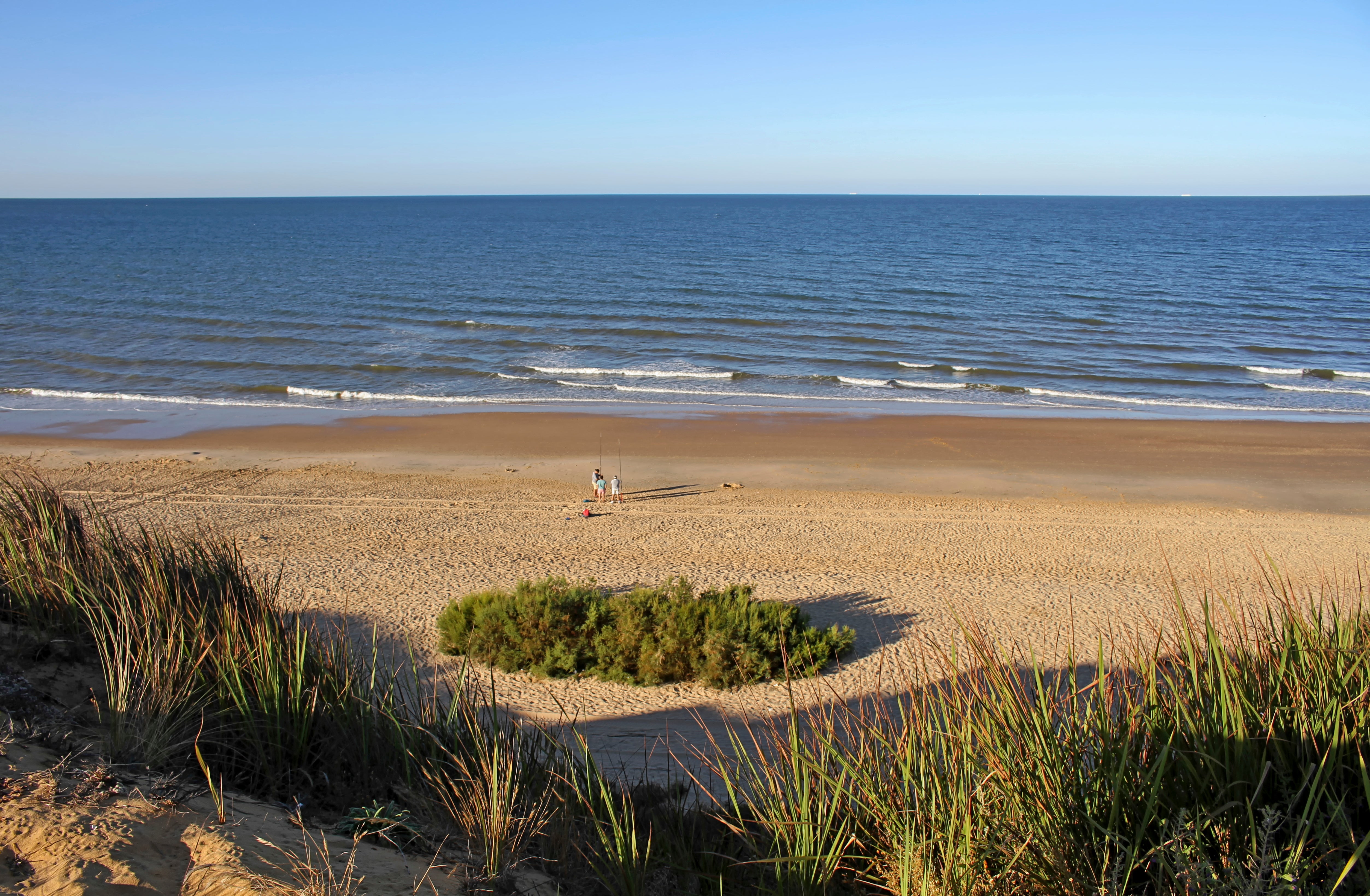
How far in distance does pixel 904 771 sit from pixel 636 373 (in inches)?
951

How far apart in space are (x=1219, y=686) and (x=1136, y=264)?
58.7m

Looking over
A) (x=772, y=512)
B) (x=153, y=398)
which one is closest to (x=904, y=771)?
(x=772, y=512)

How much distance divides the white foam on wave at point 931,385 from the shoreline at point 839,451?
3.55m

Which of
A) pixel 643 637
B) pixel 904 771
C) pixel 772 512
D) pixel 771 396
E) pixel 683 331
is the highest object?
pixel 904 771

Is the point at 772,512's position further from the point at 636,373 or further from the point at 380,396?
the point at 380,396

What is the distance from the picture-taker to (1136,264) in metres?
54.3

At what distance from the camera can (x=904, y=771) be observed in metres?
3.37

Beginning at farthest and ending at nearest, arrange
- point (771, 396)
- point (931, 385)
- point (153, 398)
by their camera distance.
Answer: point (931, 385) < point (771, 396) < point (153, 398)

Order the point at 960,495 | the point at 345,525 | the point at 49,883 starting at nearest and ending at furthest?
the point at 49,883, the point at 345,525, the point at 960,495

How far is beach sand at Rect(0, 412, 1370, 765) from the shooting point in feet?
33.9

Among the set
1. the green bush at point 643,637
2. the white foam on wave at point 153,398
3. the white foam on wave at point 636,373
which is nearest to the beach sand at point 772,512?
the green bush at point 643,637

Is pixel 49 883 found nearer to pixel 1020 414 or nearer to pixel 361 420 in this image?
pixel 361 420

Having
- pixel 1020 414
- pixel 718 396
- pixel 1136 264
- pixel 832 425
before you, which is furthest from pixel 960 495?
pixel 1136 264

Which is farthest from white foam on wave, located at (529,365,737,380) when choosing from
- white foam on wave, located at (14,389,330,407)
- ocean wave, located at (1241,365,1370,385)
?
ocean wave, located at (1241,365,1370,385)
